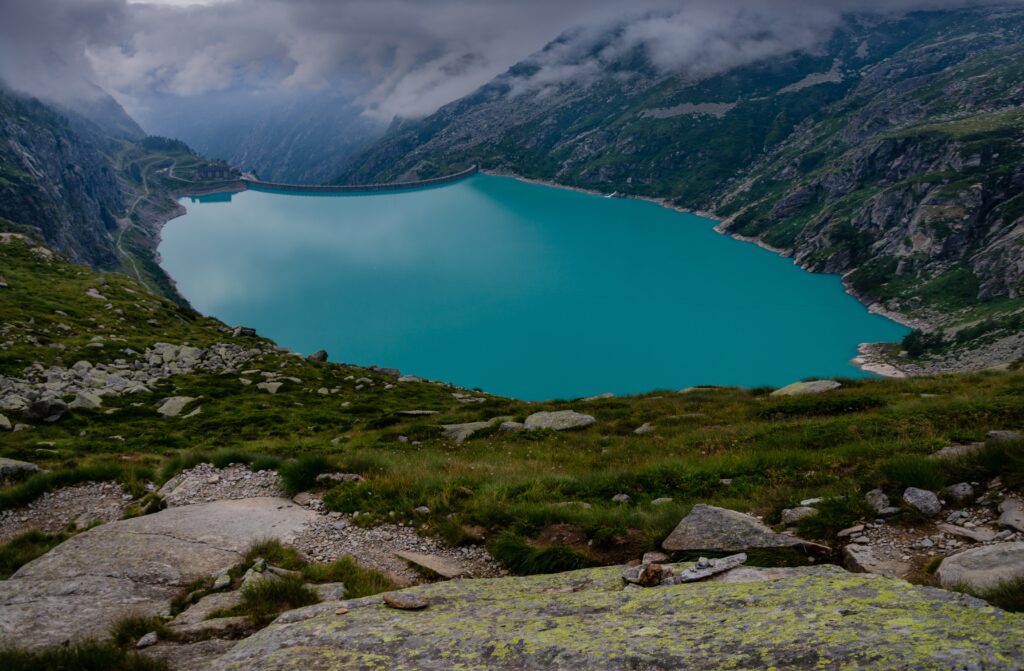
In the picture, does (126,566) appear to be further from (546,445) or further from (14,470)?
(546,445)

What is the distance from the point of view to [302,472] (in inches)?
606

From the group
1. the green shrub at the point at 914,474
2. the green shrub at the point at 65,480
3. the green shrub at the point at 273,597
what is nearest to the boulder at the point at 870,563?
the green shrub at the point at 914,474

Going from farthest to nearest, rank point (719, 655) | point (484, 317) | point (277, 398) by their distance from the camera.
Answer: point (484, 317)
point (277, 398)
point (719, 655)

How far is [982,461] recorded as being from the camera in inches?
414

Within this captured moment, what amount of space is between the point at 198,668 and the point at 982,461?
13.0 meters

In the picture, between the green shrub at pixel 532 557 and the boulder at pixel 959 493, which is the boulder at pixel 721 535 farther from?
the boulder at pixel 959 493

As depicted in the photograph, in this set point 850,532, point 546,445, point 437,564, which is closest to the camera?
point 850,532

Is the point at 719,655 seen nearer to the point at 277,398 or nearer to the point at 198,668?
the point at 198,668

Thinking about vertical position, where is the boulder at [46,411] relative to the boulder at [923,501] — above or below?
above

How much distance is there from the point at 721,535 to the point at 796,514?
6.46 ft

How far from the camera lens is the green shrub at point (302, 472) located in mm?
15156

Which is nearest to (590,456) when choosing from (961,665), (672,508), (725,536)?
(672,508)

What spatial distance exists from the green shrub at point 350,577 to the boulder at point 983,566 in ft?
26.2

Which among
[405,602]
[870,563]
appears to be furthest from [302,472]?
[870,563]
